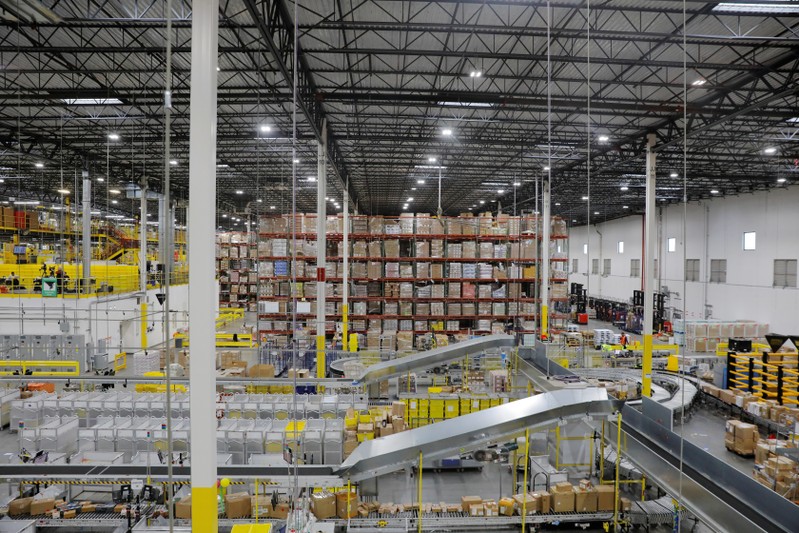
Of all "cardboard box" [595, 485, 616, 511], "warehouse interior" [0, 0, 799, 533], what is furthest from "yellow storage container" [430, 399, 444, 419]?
"cardboard box" [595, 485, 616, 511]

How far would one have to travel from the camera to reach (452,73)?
35.4 ft

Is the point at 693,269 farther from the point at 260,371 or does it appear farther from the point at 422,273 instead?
→ the point at 260,371

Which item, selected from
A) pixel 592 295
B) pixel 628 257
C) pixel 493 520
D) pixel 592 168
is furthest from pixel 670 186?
pixel 493 520

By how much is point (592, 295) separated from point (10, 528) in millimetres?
38642

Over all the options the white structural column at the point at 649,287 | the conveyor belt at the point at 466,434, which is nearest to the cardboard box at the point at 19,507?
the conveyor belt at the point at 466,434

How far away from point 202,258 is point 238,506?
469cm

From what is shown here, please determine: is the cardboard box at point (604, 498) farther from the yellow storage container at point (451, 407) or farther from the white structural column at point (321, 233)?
the white structural column at point (321, 233)

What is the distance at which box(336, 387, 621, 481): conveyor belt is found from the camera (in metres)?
4.94

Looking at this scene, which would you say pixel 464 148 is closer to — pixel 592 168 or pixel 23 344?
pixel 592 168

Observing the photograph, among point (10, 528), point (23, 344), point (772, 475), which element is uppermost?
point (23, 344)

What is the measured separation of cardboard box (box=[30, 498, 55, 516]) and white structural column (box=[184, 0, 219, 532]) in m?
5.01

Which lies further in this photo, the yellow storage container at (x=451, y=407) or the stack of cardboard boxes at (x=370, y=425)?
the yellow storage container at (x=451, y=407)

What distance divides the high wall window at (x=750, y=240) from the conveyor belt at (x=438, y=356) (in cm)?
2076

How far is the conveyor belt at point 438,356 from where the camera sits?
835 centimetres
